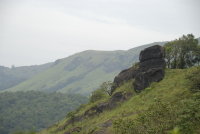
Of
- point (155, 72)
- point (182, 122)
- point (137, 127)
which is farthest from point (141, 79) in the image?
point (182, 122)

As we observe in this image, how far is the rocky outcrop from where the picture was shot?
91.0 meters

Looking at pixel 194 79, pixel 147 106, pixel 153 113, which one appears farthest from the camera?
pixel 147 106

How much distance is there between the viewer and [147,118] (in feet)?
195

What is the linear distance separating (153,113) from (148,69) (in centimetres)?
3727

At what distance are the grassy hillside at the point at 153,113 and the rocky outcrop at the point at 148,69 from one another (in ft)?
7.97

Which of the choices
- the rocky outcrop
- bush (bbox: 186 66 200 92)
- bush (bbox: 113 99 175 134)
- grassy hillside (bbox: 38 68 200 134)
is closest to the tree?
the rocky outcrop

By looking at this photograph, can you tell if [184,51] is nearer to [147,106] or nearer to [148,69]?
[148,69]

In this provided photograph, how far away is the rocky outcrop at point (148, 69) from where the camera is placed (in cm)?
9100

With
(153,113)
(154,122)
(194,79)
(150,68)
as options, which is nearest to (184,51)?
(150,68)

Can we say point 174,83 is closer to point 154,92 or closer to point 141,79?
point 154,92

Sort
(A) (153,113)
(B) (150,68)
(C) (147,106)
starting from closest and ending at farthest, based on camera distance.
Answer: (A) (153,113), (C) (147,106), (B) (150,68)

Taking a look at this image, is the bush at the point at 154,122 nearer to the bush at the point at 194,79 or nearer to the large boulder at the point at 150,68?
the bush at the point at 194,79

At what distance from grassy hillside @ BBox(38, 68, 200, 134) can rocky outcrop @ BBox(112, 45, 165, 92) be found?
243 cm

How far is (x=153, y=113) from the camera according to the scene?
58.9 metres
